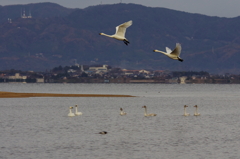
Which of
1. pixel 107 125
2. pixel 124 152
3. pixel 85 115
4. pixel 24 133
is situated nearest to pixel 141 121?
pixel 107 125

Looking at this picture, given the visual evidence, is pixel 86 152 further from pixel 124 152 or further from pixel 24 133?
pixel 24 133

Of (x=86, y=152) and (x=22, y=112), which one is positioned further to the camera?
(x=22, y=112)

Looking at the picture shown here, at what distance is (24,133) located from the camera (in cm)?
5469

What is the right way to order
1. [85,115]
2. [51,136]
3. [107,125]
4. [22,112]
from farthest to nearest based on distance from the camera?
[22,112], [85,115], [107,125], [51,136]

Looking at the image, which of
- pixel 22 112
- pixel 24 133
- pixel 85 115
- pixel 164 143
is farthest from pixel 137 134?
pixel 22 112

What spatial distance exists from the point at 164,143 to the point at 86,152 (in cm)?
766

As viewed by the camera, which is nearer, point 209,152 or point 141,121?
point 209,152

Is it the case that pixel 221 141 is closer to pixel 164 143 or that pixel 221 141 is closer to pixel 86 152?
pixel 164 143

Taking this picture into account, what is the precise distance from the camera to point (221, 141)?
49.7 metres

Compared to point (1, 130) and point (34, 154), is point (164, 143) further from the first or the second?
point (1, 130)

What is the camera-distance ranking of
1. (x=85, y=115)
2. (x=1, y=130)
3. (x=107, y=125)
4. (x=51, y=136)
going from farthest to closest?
(x=85, y=115), (x=107, y=125), (x=1, y=130), (x=51, y=136)

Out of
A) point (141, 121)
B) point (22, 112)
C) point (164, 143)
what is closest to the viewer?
point (164, 143)

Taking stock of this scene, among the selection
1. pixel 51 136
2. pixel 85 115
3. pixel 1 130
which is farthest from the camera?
pixel 85 115

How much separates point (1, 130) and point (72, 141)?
10.6m
